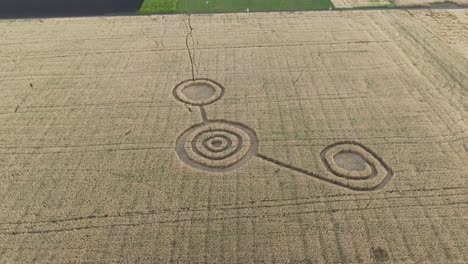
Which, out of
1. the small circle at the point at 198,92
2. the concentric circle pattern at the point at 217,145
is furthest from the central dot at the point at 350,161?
the small circle at the point at 198,92

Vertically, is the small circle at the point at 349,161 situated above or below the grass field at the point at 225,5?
below

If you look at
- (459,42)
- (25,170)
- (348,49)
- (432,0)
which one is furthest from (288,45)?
(25,170)

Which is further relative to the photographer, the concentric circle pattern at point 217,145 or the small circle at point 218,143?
the small circle at point 218,143

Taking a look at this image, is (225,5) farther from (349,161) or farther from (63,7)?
(349,161)

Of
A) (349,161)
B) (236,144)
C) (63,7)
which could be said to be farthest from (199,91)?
(63,7)

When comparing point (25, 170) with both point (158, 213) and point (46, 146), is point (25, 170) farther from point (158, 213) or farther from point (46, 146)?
point (158, 213)

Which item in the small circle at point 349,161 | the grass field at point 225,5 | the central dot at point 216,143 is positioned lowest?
the central dot at point 216,143

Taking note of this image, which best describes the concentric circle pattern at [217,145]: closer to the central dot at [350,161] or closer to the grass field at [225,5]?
the central dot at [350,161]

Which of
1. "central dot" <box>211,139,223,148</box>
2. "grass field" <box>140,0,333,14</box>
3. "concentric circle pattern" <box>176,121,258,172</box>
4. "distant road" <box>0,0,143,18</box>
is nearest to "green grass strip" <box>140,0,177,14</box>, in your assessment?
"grass field" <box>140,0,333,14</box>

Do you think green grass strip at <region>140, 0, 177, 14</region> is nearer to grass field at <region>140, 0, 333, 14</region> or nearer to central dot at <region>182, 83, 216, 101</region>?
grass field at <region>140, 0, 333, 14</region>
